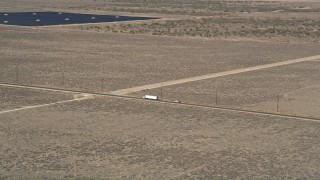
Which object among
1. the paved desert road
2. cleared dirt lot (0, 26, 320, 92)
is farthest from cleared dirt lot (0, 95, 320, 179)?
cleared dirt lot (0, 26, 320, 92)

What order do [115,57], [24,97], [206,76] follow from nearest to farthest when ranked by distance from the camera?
[24,97]
[206,76]
[115,57]

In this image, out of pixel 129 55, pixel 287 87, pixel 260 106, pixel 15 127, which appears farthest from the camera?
pixel 129 55

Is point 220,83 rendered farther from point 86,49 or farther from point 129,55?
point 86,49

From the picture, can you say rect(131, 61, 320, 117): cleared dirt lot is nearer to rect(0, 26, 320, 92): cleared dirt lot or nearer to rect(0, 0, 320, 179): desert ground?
rect(0, 0, 320, 179): desert ground

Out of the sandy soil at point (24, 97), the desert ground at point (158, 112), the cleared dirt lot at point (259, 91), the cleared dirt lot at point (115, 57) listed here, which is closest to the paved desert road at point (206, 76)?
the desert ground at point (158, 112)

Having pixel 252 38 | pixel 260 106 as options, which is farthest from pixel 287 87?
pixel 252 38

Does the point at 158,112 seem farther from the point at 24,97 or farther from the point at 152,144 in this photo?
the point at 24,97

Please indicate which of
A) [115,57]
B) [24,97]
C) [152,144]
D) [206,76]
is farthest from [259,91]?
[115,57]
